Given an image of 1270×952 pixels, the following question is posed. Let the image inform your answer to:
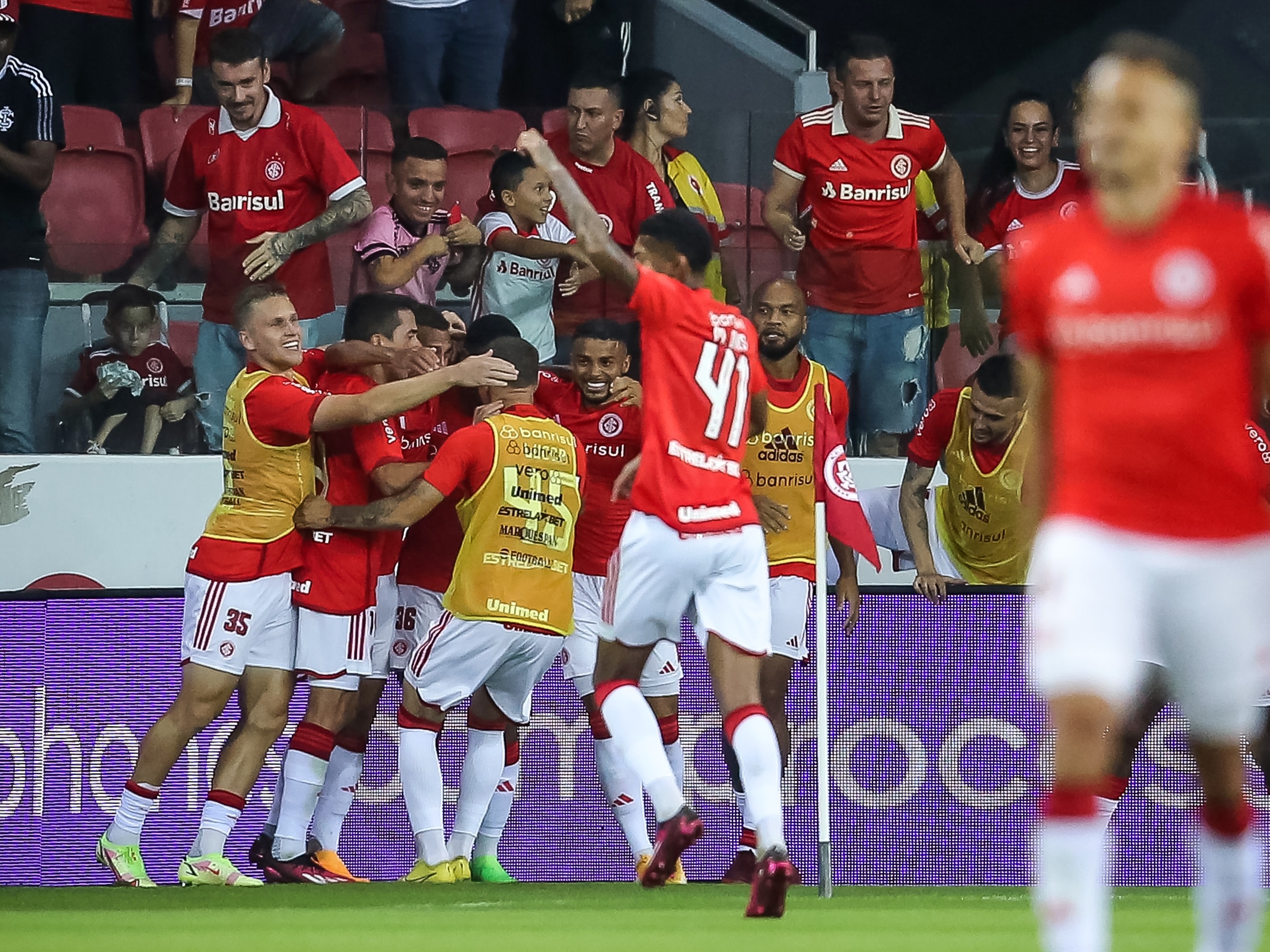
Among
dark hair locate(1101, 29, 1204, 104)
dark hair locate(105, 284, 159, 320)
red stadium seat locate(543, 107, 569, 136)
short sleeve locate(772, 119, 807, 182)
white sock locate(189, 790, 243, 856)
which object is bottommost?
white sock locate(189, 790, 243, 856)

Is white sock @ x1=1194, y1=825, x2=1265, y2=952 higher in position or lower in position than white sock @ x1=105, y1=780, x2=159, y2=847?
higher

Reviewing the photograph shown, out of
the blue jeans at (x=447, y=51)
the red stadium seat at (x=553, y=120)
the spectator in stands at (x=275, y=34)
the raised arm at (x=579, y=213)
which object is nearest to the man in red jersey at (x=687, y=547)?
the raised arm at (x=579, y=213)

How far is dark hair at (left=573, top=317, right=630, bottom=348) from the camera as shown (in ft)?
27.0

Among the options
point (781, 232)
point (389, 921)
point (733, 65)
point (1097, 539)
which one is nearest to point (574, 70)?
point (733, 65)

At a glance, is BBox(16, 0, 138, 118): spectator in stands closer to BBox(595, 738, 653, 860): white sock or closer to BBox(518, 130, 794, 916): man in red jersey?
BBox(595, 738, 653, 860): white sock

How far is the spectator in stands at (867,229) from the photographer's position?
28.7ft

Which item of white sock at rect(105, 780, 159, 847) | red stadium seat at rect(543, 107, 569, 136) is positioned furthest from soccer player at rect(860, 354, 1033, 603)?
white sock at rect(105, 780, 159, 847)

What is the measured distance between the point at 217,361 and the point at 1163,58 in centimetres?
589

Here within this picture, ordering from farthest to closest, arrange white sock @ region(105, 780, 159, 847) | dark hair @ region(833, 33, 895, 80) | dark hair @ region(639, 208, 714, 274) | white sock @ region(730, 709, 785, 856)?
dark hair @ region(833, 33, 895, 80), white sock @ region(105, 780, 159, 847), dark hair @ region(639, 208, 714, 274), white sock @ region(730, 709, 785, 856)

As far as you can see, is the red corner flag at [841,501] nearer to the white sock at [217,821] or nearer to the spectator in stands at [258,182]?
the spectator in stands at [258,182]

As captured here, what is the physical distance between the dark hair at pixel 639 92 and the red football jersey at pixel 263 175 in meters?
1.70

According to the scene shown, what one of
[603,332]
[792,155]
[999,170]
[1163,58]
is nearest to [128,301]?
[603,332]

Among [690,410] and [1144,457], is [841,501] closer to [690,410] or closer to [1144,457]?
[690,410]

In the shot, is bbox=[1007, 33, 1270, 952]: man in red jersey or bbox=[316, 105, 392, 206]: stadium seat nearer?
bbox=[1007, 33, 1270, 952]: man in red jersey
